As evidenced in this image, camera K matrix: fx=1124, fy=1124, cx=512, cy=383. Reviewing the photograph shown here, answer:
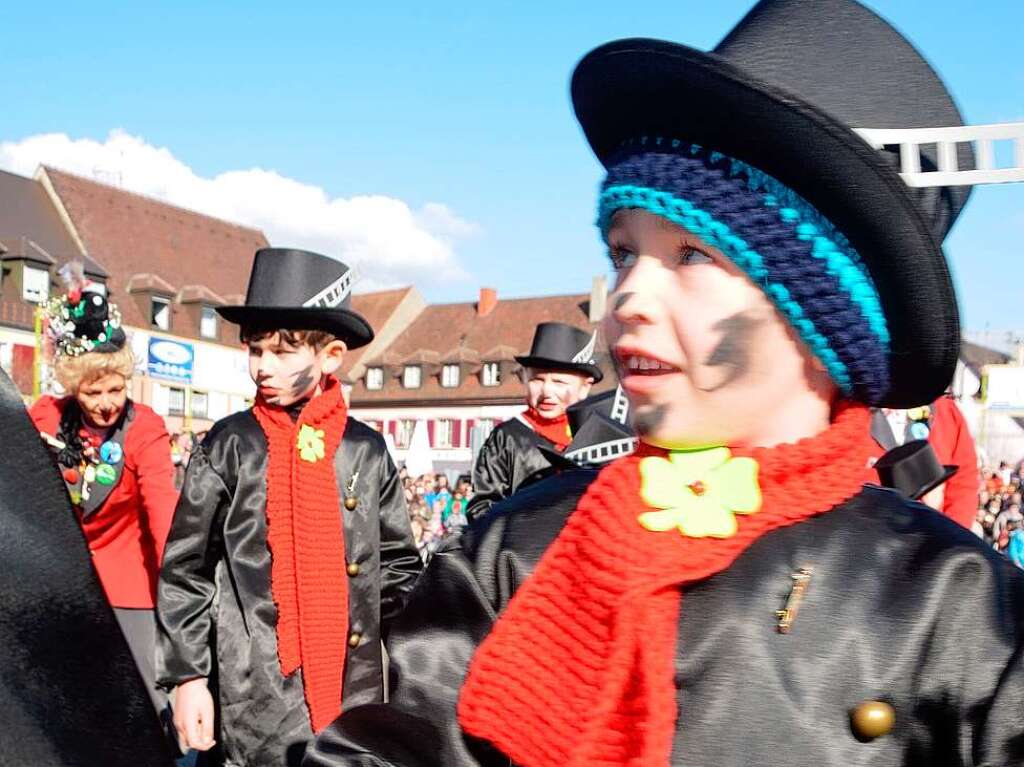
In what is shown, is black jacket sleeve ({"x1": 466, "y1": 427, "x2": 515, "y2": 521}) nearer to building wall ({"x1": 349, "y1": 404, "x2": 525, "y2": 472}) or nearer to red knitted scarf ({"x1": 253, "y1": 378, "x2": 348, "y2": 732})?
red knitted scarf ({"x1": 253, "y1": 378, "x2": 348, "y2": 732})

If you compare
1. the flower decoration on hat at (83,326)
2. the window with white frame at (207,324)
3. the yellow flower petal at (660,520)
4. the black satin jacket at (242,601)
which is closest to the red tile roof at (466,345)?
the window with white frame at (207,324)

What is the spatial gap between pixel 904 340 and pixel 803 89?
378 mm

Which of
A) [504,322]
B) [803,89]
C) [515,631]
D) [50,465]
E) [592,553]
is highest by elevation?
[803,89]

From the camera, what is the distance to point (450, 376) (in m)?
46.9

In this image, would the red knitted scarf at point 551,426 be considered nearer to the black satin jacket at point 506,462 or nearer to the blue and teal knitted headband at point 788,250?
the black satin jacket at point 506,462

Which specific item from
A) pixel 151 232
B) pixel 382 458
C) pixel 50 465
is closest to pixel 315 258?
pixel 382 458

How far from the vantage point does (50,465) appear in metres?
0.96

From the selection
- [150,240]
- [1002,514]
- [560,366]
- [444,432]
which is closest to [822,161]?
[560,366]

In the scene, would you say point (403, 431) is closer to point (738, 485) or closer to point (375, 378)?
point (375, 378)

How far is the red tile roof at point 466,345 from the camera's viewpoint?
45.7m

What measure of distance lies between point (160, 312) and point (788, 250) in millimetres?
40683

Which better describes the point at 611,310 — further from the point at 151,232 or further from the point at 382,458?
the point at 151,232

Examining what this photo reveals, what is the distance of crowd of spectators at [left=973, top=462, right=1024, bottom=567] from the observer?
11.4 metres

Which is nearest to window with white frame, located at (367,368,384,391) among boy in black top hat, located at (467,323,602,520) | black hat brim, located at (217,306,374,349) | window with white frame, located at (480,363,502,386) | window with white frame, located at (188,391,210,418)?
window with white frame, located at (480,363,502,386)
